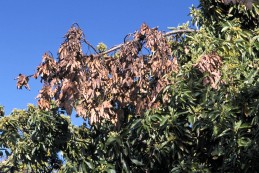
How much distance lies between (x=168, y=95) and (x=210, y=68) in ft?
2.37

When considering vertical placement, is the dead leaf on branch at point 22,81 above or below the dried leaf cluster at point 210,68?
above

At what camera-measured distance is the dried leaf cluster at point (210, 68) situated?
4.86 meters

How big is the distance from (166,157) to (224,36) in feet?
6.24

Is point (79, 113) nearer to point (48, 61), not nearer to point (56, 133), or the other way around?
point (48, 61)

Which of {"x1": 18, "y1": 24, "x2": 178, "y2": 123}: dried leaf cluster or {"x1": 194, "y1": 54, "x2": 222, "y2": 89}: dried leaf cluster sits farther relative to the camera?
{"x1": 194, "y1": 54, "x2": 222, "y2": 89}: dried leaf cluster

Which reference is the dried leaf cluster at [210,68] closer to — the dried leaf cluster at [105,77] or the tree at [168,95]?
the tree at [168,95]

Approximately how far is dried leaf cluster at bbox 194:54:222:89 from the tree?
0.04 feet

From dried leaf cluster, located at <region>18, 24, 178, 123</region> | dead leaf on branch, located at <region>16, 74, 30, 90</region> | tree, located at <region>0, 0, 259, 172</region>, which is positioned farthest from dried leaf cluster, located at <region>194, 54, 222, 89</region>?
dead leaf on branch, located at <region>16, 74, 30, 90</region>

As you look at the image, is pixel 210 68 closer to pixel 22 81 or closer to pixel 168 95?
pixel 168 95

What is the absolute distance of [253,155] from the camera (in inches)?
190

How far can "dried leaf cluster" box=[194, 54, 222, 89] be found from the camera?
15.9 ft

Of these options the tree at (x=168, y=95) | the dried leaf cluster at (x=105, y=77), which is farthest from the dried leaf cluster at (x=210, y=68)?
the dried leaf cluster at (x=105, y=77)

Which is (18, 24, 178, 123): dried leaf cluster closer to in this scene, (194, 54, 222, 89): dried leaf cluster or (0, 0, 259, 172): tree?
(0, 0, 259, 172): tree

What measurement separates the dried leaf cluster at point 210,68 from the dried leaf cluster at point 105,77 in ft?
0.95
